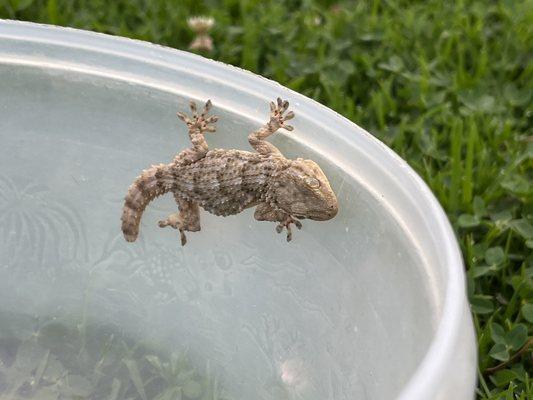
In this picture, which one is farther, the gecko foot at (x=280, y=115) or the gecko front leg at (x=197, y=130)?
the gecko front leg at (x=197, y=130)

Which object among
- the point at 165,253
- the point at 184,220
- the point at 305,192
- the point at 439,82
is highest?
the point at 439,82

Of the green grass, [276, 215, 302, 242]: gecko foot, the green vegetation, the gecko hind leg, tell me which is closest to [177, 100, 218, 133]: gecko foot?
the gecko hind leg

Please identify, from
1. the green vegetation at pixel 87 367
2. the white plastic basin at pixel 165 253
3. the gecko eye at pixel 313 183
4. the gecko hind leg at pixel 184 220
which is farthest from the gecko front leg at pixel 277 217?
the green vegetation at pixel 87 367

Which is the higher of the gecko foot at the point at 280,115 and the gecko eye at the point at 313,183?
the gecko foot at the point at 280,115

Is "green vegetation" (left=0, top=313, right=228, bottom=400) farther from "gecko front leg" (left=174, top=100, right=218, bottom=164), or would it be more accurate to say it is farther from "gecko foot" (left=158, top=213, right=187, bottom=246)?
"gecko front leg" (left=174, top=100, right=218, bottom=164)

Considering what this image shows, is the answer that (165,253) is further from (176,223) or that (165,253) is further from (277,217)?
(277,217)

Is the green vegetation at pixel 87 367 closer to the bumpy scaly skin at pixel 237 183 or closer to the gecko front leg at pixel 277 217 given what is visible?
the bumpy scaly skin at pixel 237 183

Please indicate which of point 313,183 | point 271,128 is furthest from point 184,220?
point 313,183
